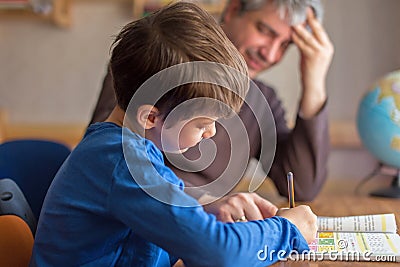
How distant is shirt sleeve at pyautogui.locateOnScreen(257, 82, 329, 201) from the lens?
1925mm

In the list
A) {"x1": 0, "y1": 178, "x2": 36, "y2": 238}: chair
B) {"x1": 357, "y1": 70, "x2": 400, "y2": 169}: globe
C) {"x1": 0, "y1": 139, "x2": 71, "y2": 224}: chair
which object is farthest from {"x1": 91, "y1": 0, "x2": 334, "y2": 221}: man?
{"x1": 0, "y1": 178, "x2": 36, "y2": 238}: chair

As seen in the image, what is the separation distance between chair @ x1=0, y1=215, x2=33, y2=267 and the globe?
45.0 inches

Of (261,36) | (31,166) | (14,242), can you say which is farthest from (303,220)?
(261,36)

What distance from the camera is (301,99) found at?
196 cm

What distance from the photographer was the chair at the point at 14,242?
45.4 inches

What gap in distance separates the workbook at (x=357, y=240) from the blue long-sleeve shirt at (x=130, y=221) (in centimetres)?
13

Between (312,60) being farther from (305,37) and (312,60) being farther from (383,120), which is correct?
(383,120)

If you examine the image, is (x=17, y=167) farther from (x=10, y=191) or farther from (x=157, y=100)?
(x=157, y=100)

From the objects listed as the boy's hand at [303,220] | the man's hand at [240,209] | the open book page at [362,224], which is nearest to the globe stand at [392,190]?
the open book page at [362,224]

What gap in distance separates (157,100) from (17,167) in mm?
674

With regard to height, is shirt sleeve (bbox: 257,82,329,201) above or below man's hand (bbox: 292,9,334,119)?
below

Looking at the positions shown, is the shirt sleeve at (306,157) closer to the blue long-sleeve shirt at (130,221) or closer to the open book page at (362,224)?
the open book page at (362,224)

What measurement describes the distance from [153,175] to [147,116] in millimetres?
119

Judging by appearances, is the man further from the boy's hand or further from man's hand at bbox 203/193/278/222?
the boy's hand
